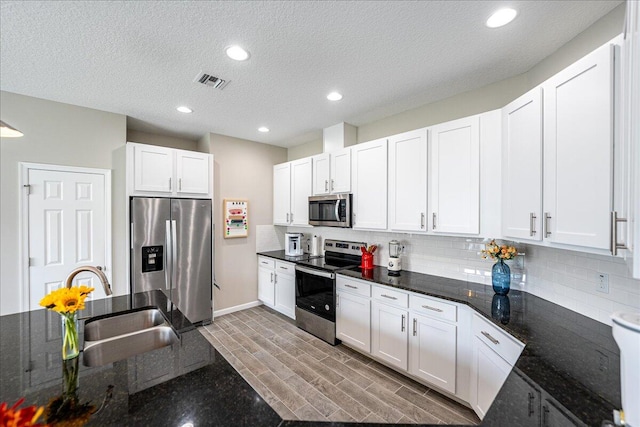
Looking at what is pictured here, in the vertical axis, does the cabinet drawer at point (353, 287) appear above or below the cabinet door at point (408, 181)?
below

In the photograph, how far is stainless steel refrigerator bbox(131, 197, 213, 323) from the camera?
3.21 meters

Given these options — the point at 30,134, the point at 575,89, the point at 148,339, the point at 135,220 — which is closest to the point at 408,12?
the point at 575,89

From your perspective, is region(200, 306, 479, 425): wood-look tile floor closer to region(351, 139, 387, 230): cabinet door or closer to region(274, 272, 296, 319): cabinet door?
region(274, 272, 296, 319): cabinet door

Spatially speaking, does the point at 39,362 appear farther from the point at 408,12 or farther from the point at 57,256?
the point at 408,12

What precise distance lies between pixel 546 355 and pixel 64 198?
433cm

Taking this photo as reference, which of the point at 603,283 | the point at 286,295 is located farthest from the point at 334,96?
the point at 286,295

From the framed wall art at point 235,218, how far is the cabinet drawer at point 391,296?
2.53m

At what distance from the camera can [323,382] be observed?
2.48 meters

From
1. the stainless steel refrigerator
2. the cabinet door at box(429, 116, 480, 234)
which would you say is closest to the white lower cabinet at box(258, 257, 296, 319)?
the stainless steel refrigerator

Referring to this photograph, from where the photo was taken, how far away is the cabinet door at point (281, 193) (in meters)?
4.30

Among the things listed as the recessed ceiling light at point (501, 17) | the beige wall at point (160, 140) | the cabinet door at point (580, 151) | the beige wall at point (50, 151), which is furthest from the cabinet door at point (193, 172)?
the cabinet door at point (580, 151)

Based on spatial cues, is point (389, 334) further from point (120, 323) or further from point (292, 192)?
point (292, 192)

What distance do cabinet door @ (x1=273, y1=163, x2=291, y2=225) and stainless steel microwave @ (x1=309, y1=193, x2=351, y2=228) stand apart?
2.18 ft

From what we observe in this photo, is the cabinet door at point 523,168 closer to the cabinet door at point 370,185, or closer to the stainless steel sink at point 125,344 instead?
the cabinet door at point 370,185
